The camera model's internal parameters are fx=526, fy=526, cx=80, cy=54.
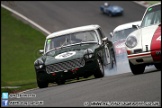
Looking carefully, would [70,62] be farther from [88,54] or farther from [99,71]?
[99,71]

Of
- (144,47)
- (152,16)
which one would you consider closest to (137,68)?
(144,47)

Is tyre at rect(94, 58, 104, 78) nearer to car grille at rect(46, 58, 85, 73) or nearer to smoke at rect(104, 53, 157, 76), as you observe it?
car grille at rect(46, 58, 85, 73)

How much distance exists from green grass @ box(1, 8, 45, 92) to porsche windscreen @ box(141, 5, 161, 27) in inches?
445

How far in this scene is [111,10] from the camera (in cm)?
4216

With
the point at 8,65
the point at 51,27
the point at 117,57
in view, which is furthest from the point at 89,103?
the point at 51,27

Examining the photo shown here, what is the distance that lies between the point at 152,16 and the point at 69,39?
104 inches

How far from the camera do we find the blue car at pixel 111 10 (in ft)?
Result: 137

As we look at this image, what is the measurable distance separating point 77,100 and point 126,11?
1426 inches

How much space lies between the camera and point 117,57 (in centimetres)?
1698

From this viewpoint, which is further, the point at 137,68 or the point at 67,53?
the point at 67,53

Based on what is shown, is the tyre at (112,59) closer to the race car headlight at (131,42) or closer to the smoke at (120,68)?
the smoke at (120,68)

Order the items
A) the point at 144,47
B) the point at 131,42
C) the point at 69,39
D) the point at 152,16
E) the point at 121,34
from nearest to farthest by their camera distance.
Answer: the point at 144,47
the point at 131,42
the point at 152,16
the point at 69,39
the point at 121,34

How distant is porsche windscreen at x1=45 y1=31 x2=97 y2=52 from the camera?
46.8ft

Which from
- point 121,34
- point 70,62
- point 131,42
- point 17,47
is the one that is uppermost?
point 121,34
